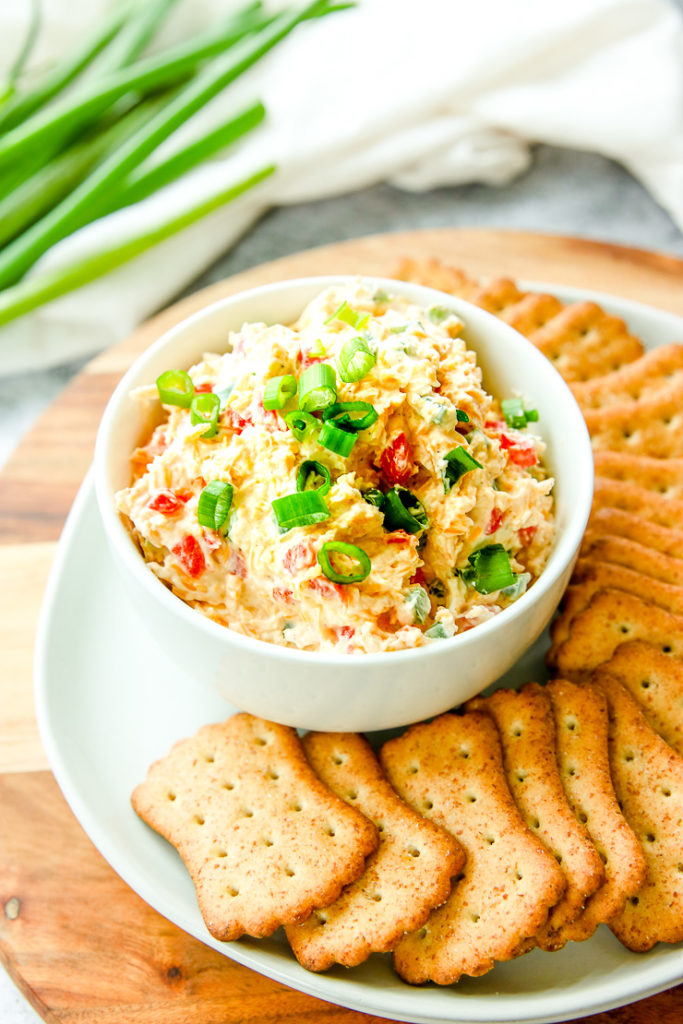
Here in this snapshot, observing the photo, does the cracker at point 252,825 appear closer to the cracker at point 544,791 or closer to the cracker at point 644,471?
the cracker at point 544,791

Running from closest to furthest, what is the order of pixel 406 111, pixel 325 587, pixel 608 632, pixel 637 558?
1. pixel 325 587
2. pixel 608 632
3. pixel 637 558
4. pixel 406 111

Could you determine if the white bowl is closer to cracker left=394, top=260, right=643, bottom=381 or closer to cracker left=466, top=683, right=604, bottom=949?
cracker left=466, top=683, right=604, bottom=949

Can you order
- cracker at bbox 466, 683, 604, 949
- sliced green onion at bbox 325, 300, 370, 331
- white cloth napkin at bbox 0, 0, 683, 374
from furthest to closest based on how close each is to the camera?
1. white cloth napkin at bbox 0, 0, 683, 374
2. sliced green onion at bbox 325, 300, 370, 331
3. cracker at bbox 466, 683, 604, 949

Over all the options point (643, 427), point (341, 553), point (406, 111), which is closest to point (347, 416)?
point (341, 553)

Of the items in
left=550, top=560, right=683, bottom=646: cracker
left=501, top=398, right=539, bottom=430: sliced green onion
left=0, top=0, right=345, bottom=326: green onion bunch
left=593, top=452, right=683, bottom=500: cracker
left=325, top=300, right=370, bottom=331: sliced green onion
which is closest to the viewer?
left=325, top=300, right=370, bottom=331: sliced green onion

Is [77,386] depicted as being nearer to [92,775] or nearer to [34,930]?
[92,775]

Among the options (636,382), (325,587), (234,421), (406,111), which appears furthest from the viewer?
(406,111)

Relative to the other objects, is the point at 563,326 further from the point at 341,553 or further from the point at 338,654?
the point at 338,654

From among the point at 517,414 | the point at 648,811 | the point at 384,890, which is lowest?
the point at 648,811

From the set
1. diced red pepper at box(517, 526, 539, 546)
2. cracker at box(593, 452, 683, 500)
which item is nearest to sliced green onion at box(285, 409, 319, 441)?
diced red pepper at box(517, 526, 539, 546)
